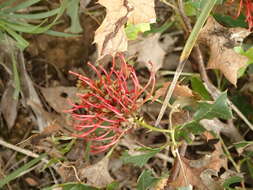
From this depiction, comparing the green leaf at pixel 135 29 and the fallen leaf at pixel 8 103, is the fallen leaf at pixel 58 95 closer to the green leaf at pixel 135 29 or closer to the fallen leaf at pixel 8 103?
the fallen leaf at pixel 8 103

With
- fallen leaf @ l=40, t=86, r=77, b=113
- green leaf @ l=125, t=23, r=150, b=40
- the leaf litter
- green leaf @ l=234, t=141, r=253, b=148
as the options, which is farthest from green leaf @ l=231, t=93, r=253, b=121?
fallen leaf @ l=40, t=86, r=77, b=113

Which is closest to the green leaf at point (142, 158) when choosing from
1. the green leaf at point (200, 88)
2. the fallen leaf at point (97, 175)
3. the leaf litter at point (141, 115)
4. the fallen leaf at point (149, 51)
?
the leaf litter at point (141, 115)

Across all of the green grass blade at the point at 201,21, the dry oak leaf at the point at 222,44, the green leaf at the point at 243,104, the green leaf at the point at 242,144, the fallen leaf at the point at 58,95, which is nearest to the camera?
the green grass blade at the point at 201,21

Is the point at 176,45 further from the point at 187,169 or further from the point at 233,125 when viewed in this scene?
the point at 187,169

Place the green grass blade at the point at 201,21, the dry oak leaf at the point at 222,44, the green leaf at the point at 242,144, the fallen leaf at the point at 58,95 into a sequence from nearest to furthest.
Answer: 1. the green grass blade at the point at 201,21
2. the dry oak leaf at the point at 222,44
3. the green leaf at the point at 242,144
4. the fallen leaf at the point at 58,95

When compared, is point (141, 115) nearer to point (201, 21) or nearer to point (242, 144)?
point (242, 144)

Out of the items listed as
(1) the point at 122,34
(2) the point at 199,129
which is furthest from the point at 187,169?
(1) the point at 122,34

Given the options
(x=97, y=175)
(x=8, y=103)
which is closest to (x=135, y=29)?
(x=97, y=175)
